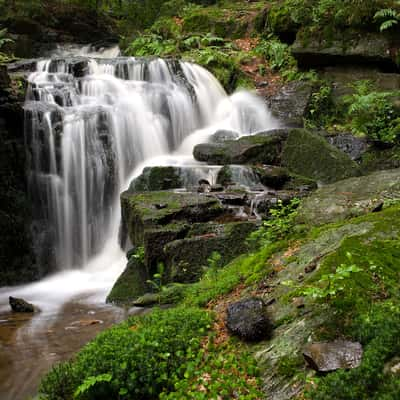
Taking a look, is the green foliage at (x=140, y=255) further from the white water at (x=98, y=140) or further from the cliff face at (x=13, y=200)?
the cliff face at (x=13, y=200)

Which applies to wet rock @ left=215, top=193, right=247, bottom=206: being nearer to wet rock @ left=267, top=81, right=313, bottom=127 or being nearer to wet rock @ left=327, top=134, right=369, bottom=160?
wet rock @ left=327, top=134, right=369, bottom=160

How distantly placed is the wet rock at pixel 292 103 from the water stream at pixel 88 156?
36 cm

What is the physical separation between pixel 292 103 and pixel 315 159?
4.76 m

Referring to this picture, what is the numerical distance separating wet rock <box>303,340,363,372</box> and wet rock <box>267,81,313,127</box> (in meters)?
11.4

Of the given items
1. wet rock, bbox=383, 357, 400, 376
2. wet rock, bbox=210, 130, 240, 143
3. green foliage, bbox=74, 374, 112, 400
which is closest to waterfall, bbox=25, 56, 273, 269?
wet rock, bbox=210, 130, 240, 143

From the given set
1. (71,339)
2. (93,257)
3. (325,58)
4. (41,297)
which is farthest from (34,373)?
(325,58)

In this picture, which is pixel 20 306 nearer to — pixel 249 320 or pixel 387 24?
pixel 249 320

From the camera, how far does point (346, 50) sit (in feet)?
45.7

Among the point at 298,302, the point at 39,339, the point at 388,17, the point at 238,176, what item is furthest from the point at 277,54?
the point at 298,302

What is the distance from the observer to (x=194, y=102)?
1424 centimetres

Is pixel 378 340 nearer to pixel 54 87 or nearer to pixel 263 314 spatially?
pixel 263 314

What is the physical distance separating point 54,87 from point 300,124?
7.14 metres

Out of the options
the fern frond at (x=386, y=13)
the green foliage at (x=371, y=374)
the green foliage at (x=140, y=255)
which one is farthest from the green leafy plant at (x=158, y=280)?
the fern frond at (x=386, y=13)

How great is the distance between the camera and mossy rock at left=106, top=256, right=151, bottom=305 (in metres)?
6.75
